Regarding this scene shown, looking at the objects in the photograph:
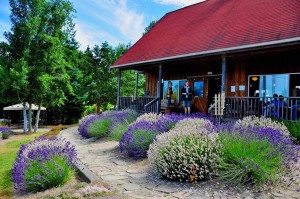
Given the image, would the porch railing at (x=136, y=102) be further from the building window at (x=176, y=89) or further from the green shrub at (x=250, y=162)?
the green shrub at (x=250, y=162)

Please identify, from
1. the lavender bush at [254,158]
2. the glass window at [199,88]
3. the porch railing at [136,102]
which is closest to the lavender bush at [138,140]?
the lavender bush at [254,158]

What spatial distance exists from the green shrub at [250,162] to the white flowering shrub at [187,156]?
0.22m

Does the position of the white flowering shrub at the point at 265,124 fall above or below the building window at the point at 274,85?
below

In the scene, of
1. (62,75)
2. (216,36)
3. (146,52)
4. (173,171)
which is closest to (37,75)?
(62,75)

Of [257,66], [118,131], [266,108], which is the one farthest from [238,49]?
[118,131]

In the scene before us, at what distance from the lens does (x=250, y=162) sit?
15.3ft

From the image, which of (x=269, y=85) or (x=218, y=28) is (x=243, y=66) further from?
(x=218, y=28)

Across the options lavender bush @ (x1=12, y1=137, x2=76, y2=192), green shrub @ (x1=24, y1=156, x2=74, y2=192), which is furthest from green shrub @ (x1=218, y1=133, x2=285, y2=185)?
lavender bush @ (x1=12, y1=137, x2=76, y2=192)

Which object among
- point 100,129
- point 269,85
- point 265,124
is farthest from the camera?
point 269,85

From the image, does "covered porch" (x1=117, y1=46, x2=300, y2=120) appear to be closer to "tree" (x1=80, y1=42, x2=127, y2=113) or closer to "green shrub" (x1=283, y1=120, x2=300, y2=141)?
"green shrub" (x1=283, y1=120, x2=300, y2=141)

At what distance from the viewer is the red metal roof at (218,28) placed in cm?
1052

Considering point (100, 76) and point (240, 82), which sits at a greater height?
point (100, 76)

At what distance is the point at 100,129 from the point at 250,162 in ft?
25.0

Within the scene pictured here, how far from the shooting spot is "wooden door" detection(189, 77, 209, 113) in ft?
50.5
